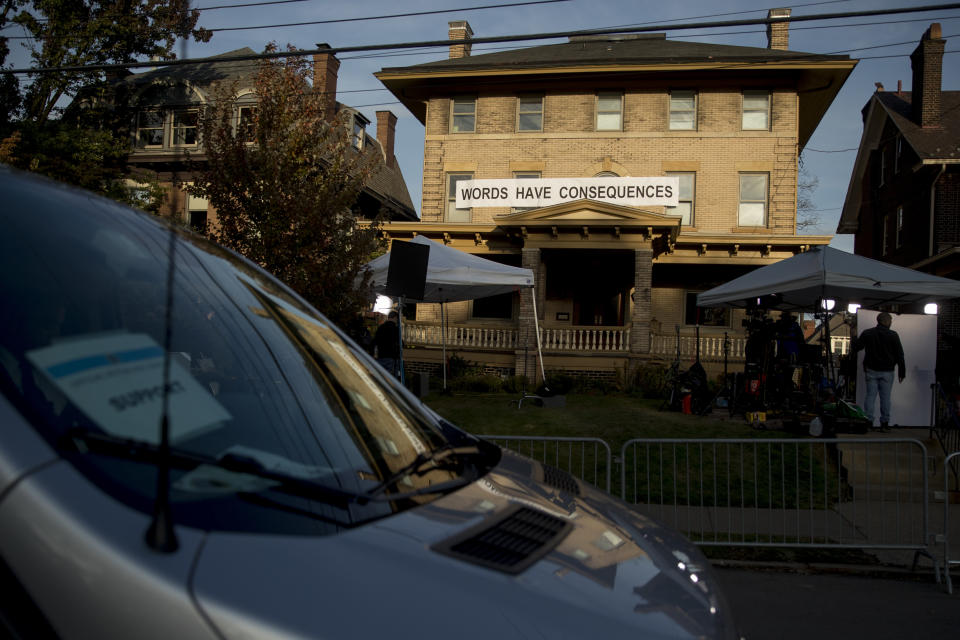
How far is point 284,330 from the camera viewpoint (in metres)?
2.26

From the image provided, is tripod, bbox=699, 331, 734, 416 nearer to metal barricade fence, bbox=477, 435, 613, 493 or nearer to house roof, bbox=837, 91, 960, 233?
metal barricade fence, bbox=477, 435, 613, 493

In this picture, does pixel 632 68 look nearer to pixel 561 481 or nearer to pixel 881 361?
pixel 881 361

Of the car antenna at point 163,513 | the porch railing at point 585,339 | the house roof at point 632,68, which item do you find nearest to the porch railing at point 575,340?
the porch railing at point 585,339

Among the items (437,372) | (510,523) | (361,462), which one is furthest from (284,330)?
(437,372)

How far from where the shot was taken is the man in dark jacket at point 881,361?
1125 centimetres

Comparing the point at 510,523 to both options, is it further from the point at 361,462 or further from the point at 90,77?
the point at 90,77

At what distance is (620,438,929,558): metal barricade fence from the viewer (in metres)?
6.19

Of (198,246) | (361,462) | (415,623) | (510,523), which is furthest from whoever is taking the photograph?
(198,246)

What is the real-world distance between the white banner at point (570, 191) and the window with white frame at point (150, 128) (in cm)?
1297

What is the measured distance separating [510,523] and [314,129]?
24.9 ft

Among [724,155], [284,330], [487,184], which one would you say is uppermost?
[724,155]

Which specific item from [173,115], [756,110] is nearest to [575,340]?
[756,110]

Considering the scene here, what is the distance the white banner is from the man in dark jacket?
9772mm

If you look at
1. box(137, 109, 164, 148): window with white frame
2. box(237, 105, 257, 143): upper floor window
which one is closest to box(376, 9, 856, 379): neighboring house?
box(137, 109, 164, 148): window with white frame
